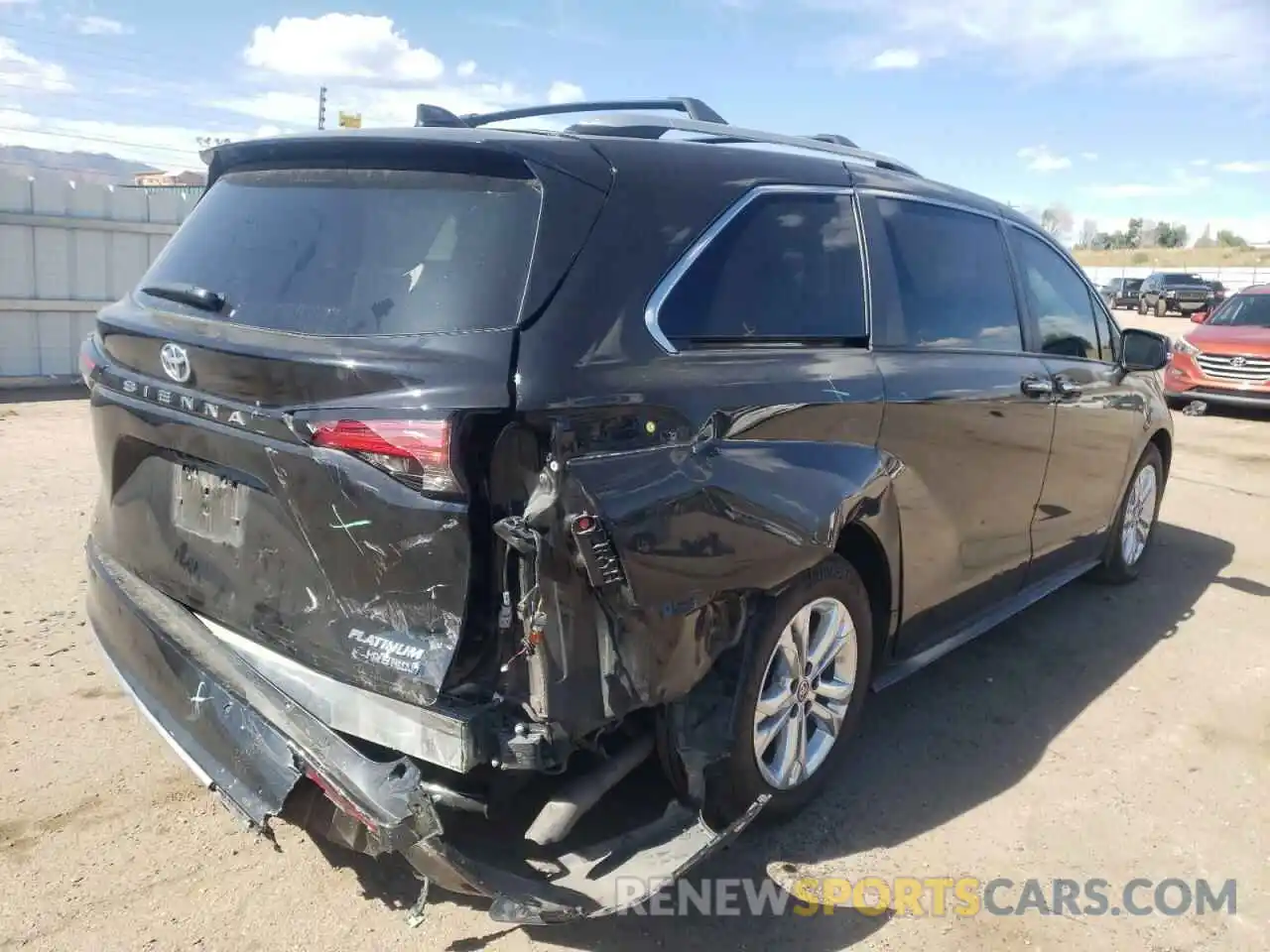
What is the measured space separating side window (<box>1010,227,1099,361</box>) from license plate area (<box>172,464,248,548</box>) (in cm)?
338

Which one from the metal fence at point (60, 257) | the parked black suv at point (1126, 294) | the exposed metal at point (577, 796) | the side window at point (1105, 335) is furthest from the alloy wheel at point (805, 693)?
the parked black suv at point (1126, 294)

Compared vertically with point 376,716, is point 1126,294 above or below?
above

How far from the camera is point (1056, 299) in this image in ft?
15.7

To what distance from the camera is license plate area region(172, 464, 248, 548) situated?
2.65 meters

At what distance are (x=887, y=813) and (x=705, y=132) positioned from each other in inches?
90.6

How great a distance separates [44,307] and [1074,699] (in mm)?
10415

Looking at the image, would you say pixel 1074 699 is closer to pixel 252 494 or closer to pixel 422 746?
pixel 422 746

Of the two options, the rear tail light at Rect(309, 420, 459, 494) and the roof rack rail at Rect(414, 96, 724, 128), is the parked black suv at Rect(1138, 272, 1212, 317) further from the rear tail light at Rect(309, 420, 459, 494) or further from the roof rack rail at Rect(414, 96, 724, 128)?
the rear tail light at Rect(309, 420, 459, 494)

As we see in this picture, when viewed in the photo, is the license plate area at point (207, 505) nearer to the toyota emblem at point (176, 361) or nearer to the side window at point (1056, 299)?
the toyota emblem at point (176, 361)

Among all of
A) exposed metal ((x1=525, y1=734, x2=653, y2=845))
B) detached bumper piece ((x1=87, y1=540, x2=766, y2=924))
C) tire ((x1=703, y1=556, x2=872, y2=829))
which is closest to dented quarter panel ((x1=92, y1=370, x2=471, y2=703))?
detached bumper piece ((x1=87, y1=540, x2=766, y2=924))

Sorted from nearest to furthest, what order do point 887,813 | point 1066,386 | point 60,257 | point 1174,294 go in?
point 887,813
point 1066,386
point 60,257
point 1174,294

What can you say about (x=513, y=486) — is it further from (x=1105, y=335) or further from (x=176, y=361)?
(x=1105, y=335)

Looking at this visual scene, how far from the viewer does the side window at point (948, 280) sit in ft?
11.8

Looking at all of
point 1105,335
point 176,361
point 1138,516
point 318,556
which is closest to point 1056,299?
point 1105,335
